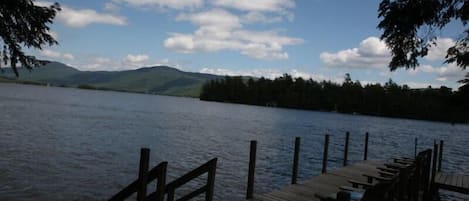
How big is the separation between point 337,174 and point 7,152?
67.6 ft

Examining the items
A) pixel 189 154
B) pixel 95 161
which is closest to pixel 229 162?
pixel 189 154

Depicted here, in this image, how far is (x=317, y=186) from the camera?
14641mm

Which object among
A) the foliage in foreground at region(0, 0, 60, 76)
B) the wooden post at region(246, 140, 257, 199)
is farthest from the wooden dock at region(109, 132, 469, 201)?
the foliage in foreground at region(0, 0, 60, 76)

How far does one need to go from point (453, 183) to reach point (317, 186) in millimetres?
7176

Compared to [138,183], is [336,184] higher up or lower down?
lower down

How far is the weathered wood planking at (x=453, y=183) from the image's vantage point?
16.9 meters

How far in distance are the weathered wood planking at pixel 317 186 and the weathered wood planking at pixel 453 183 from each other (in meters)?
2.72

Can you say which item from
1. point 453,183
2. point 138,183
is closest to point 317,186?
point 453,183

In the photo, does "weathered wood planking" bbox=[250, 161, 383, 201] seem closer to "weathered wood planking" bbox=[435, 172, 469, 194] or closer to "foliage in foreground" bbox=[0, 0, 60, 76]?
"weathered wood planking" bbox=[435, 172, 469, 194]

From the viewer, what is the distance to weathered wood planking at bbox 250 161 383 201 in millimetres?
12711

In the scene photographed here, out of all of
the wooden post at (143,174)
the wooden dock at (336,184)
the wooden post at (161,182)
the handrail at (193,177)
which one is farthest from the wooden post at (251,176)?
the wooden post at (143,174)

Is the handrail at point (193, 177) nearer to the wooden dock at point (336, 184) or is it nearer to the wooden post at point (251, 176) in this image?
the wooden dock at point (336, 184)

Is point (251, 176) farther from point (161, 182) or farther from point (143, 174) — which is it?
point (143, 174)

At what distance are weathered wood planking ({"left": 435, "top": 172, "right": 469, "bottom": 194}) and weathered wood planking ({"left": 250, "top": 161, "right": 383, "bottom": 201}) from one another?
2.72m
